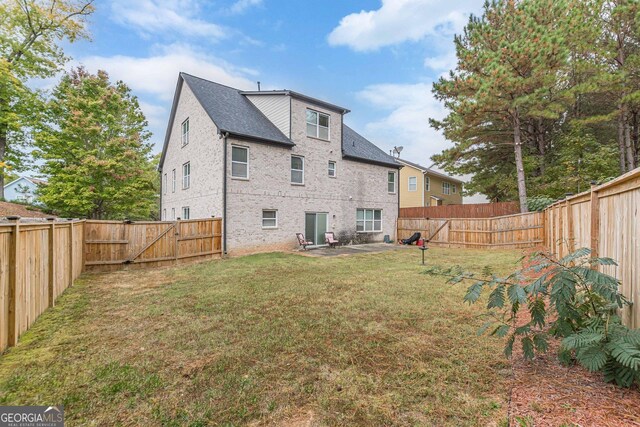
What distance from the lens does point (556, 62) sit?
13.0 meters

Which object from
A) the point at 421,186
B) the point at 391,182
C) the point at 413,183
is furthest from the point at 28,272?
the point at 413,183

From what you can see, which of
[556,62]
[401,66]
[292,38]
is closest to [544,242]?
[556,62]

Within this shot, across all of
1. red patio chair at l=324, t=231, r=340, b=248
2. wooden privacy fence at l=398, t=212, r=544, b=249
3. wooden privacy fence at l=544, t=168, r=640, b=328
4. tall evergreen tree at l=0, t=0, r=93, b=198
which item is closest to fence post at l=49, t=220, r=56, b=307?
wooden privacy fence at l=544, t=168, r=640, b=328

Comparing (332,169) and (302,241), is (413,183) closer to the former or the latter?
(332,169)

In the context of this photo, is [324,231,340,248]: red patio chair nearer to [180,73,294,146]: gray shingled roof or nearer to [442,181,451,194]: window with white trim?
[180,73,294,146]: gray shingled roof

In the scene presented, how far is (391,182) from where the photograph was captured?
1930cm

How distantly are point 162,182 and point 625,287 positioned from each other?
71.2 feet

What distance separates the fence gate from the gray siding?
6071mm

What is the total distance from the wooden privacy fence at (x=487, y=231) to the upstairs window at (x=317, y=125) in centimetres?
810

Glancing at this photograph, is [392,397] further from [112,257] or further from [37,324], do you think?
[112,257]

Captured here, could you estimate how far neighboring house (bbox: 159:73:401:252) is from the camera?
12.6 meters

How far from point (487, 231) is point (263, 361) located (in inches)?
601

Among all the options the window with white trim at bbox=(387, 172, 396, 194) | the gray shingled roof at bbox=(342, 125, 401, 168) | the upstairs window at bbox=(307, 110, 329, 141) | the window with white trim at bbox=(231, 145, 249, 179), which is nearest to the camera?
the window with white trim at bbox=(231, 145, 249, 179)

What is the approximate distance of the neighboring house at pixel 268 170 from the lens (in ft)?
41.4
